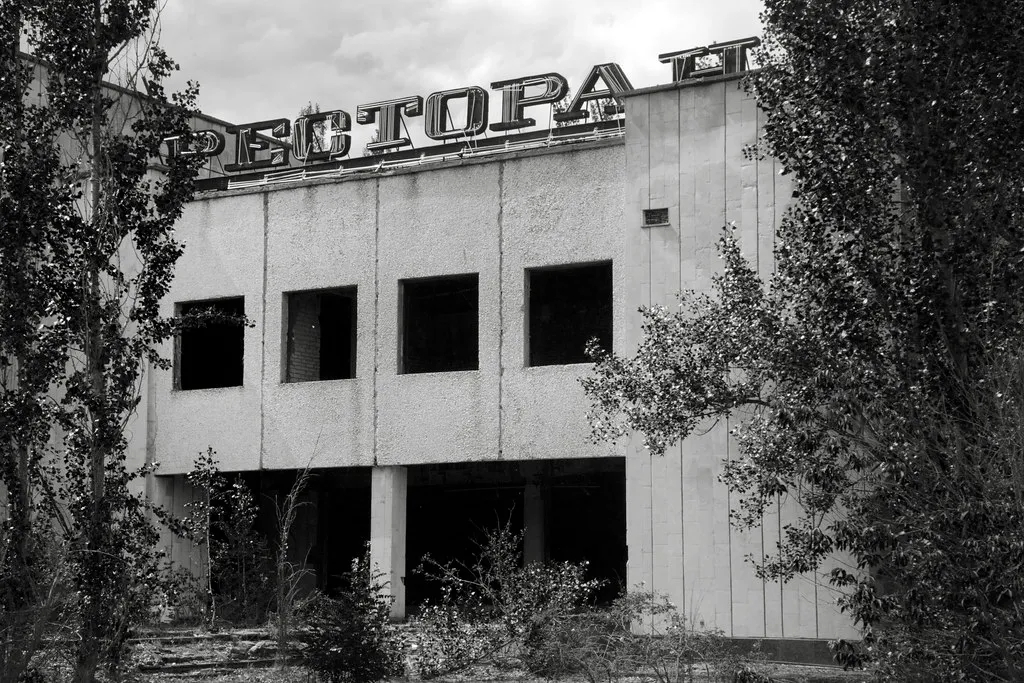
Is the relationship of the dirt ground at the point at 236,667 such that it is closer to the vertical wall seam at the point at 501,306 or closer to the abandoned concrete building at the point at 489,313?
the abandoned concrete building at the point at 489,313

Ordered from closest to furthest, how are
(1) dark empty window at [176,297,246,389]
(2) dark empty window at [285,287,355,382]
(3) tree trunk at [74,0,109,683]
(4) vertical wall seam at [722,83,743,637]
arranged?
(3) tree trunk at [74,0,109,683], (4) vertical wall seam at [722,83,743,637], (2) dark empty window at [285,287,355,382], (1) dark empty window at [176,297,246,389]

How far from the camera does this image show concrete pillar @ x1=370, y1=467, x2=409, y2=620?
23328mm

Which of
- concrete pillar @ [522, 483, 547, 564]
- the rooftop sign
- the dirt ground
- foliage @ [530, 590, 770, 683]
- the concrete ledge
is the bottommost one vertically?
the dirt ground

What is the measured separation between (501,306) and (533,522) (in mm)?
8758

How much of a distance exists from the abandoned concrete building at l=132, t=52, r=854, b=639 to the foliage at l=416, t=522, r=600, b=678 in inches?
87.3

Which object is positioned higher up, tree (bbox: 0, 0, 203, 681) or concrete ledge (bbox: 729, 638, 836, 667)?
tree (bbox: 0, 0, 203, 681)

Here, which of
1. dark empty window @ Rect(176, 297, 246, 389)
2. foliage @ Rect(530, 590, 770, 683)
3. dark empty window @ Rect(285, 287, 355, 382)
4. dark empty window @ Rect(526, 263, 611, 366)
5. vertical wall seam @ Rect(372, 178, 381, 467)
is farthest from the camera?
dark empty window @ Rect(526, 263, 611, 366)

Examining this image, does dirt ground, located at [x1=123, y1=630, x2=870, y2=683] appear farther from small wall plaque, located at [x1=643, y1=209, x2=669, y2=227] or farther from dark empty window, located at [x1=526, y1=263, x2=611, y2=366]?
dark empty window, located at [x1=526, y1=263, x2=611, y2=366]

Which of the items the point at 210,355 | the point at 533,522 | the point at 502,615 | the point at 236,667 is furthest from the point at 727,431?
the point at 210,355

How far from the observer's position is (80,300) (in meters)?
14.5

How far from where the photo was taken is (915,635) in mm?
Answer: 13086

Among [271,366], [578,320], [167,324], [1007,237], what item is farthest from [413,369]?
[1007,237]

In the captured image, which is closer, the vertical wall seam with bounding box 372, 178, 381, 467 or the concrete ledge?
the concrete ledge

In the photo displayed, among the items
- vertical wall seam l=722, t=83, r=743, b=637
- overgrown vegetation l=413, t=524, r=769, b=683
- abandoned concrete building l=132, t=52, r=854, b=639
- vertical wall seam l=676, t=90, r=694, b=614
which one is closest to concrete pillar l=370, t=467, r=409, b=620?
abandoned concrete building l=132, t=52, r=854, b=639
